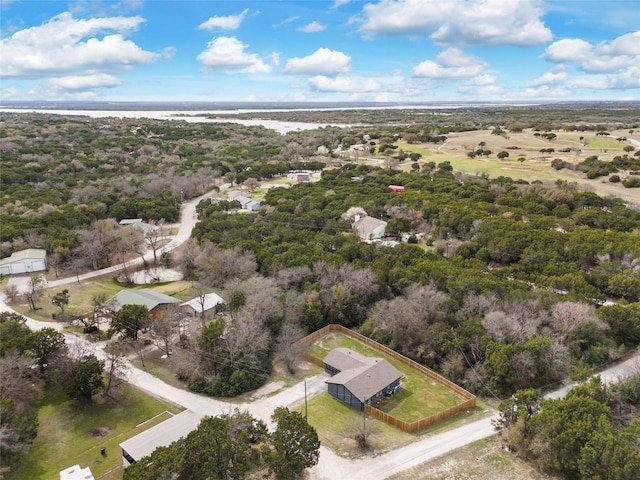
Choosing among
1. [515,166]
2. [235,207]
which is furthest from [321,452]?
[515,166]

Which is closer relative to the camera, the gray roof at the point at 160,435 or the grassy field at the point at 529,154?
the gray roof at the point at 160,435

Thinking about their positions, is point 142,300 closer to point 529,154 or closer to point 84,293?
point 84,293

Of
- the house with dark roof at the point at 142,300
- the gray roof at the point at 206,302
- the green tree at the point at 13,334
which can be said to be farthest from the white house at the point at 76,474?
the gray roof at the point at 206,302

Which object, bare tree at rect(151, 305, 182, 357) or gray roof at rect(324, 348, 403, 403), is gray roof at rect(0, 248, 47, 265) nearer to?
bare tree at rect(151, 305, 182, 357)

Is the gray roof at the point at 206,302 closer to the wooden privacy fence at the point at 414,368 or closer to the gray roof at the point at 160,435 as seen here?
the wooden privacy fence at the point at 414,368

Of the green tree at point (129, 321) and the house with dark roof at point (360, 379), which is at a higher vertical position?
the green tree at point (129, 321)

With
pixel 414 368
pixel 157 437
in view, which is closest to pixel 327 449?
pixel 157 437
